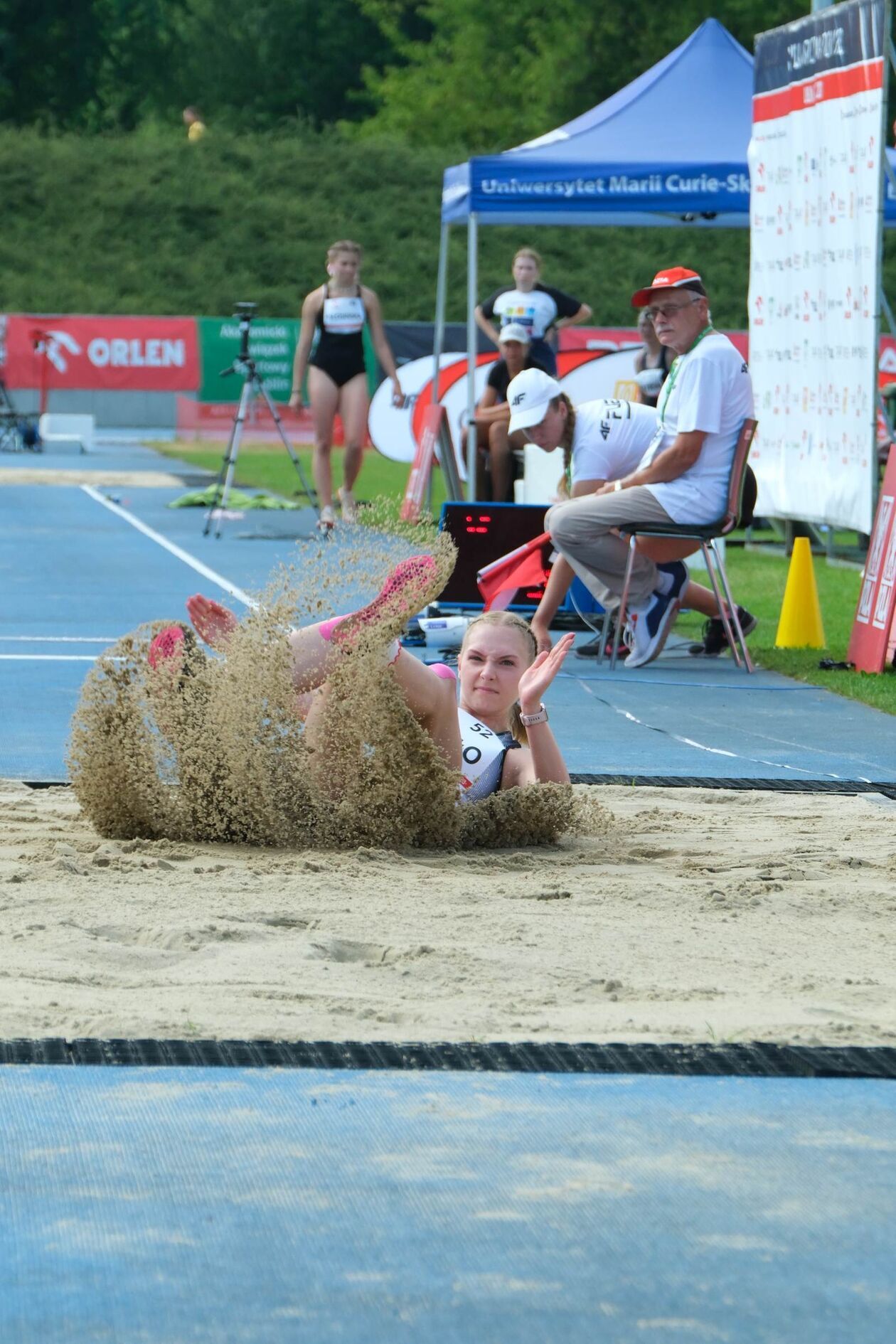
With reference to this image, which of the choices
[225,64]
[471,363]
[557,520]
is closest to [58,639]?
[557,520]

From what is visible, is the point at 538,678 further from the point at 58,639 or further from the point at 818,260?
the point at 818,260

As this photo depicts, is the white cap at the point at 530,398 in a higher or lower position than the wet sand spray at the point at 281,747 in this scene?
higher

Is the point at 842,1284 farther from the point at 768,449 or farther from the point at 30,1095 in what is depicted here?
the point at 768,449

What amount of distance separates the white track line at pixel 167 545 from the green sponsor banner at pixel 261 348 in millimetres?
10966

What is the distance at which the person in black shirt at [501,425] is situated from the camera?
15430mm

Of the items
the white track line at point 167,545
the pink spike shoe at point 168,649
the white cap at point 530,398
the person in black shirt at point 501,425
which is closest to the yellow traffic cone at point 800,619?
the white cap at point 530,398

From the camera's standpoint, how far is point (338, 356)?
1570 cm

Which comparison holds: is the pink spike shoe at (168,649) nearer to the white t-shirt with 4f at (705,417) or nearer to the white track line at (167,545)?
the white track line at (167,545)

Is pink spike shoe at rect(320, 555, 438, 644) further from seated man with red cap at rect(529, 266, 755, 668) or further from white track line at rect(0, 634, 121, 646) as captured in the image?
white track line at rect(0, 634, 121, 646)

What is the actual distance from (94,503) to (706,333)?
11.9 metres

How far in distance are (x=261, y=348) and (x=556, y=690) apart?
2519 cm

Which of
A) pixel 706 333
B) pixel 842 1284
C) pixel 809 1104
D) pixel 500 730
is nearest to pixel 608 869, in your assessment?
pixel 500 730

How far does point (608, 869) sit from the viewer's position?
5.32 metres

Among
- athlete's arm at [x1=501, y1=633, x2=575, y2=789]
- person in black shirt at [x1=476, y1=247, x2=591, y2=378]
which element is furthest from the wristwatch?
person in black shirt at [x1=476, y1=247, x2=591, y2=378]
